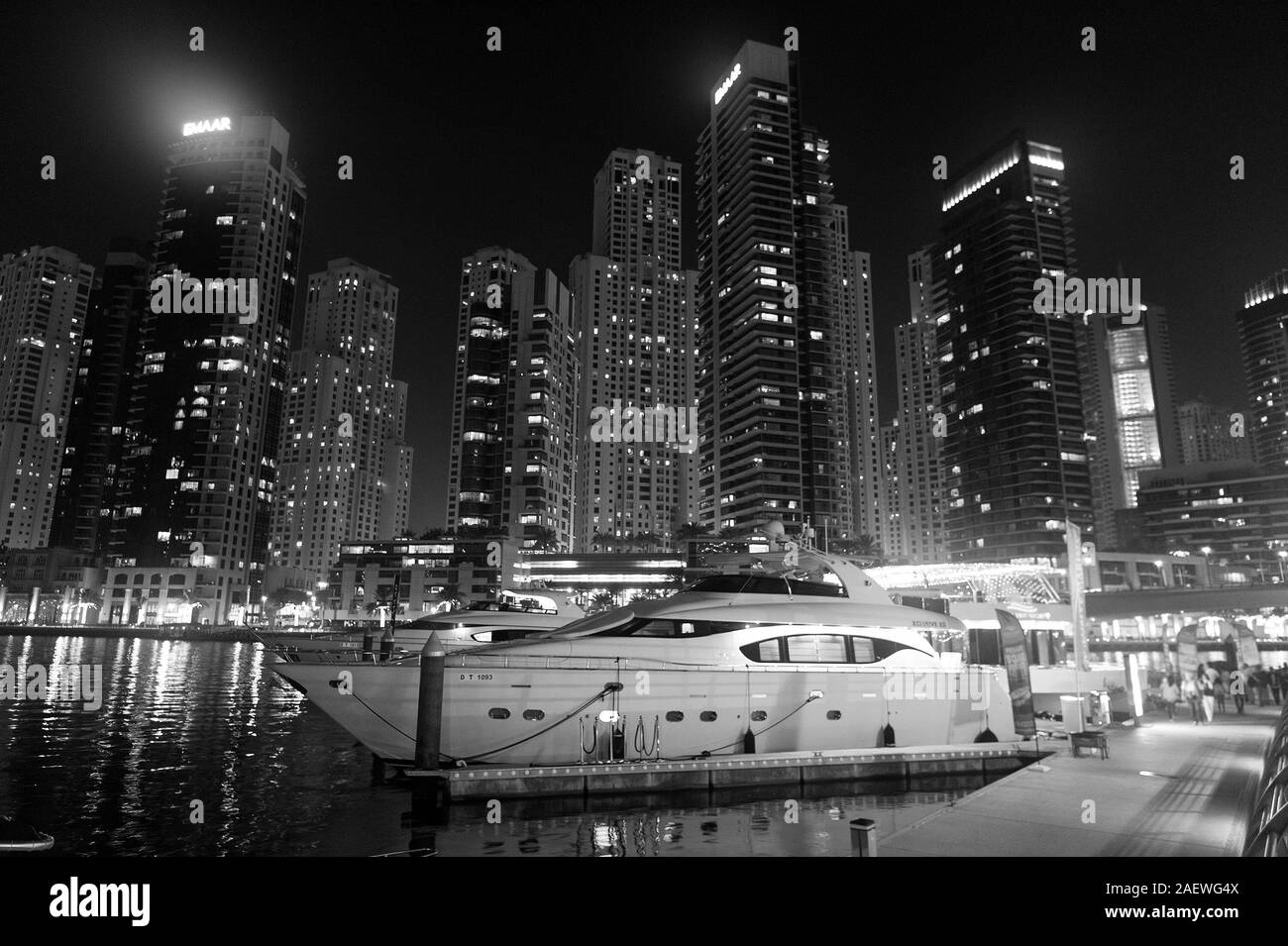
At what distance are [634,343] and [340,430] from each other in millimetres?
68596

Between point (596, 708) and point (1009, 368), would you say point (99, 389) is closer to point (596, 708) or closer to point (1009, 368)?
point (596, 708)

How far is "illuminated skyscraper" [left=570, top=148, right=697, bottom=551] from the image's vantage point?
484ft

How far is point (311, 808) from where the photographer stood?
12945mm

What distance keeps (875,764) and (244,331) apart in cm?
12309

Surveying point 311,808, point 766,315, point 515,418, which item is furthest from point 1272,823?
point 515,418

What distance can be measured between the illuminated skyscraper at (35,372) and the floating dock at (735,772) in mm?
171534

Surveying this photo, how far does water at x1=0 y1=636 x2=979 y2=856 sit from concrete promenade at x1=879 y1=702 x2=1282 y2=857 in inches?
77.0

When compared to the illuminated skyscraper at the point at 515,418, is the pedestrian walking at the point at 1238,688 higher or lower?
lower

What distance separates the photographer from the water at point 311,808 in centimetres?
1059

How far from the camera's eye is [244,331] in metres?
113

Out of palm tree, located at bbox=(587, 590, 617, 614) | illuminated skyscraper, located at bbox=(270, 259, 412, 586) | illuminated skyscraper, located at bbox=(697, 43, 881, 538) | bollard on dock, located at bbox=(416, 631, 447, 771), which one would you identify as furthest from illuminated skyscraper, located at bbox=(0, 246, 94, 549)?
bollard on dock, located at bbox=(416, 631, 447, 771)

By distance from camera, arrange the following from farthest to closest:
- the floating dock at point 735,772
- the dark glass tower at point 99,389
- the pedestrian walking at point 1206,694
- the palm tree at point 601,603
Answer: the dark glass tower at point 99,389
the palm tree at point 601,603
the pedestrian walking at point 1206,694
the floating dock at point 735,772

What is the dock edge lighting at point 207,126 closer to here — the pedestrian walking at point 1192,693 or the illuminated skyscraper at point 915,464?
the illuminated skyscraper at point 915,464

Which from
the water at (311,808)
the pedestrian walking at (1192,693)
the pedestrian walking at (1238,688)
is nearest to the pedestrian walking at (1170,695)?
the pedestrian walking at (1192,693)
